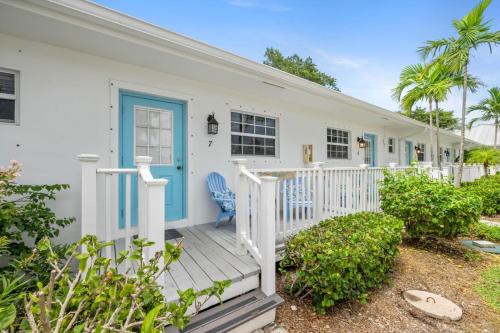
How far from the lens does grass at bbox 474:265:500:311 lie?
250cm

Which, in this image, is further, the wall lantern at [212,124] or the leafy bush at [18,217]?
the wall lantern at [212,124]

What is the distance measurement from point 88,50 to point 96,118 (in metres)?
0.85

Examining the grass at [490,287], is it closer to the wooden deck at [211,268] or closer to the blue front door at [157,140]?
the wooden deck at [211,268]

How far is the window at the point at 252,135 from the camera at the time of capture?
4578 millimetres

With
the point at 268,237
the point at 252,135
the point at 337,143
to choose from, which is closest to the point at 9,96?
the point at 268,237

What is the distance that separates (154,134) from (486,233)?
6.49 meters

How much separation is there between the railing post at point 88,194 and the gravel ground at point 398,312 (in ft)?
6.09

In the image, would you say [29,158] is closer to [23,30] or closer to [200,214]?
[23,30]

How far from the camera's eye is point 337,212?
3686mm

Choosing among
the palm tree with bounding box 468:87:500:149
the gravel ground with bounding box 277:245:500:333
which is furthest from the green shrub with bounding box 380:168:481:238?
the palm tree with bounding box 468:87:500:149

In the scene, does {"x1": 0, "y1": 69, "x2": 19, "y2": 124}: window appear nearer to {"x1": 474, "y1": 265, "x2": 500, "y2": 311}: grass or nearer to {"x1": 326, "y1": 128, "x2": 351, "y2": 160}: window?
{"x1": 474, "y1": 265, "x2": 500, "y2": 311}: grass

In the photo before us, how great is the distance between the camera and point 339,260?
6.88ft

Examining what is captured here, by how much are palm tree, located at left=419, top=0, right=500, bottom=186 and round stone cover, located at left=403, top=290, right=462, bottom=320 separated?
21.6 ft

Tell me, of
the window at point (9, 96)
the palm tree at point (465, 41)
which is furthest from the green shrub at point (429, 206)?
the window at point (9, 96)
